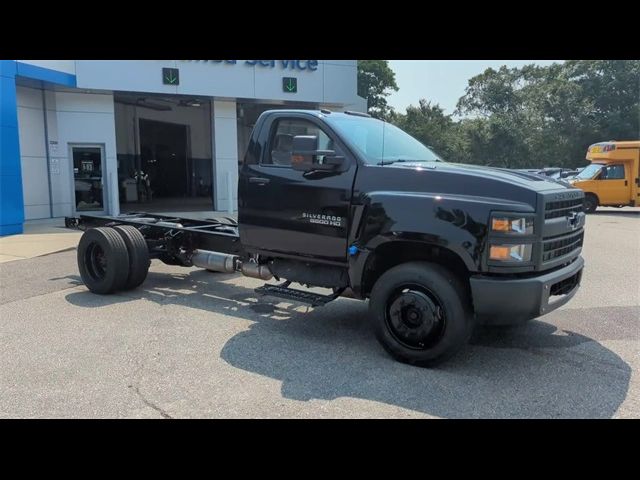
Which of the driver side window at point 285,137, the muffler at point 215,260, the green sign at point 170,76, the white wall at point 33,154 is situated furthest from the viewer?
the green sign at point 170,76

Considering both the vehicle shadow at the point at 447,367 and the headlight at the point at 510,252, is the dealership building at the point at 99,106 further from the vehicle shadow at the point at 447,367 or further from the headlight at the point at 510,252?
the headlight at the point at 510,252

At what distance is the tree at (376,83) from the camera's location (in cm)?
5644

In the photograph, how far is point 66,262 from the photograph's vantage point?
9750 mm

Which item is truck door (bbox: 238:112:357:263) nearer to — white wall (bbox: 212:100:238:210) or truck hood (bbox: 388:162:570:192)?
truck hood (bbox: 388:162:570:192)

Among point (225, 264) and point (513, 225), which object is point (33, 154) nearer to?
point (225, 264)

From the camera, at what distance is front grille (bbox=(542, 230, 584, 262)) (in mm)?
4457

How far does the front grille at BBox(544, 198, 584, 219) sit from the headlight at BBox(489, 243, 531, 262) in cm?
33

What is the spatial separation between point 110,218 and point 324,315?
397 centimetres

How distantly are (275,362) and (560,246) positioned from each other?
2.69 m

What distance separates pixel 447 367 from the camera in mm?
4727

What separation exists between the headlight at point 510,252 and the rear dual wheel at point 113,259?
4.85 m

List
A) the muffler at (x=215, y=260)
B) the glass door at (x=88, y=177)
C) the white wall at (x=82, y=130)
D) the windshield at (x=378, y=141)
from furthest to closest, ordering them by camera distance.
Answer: the glass door at (x=88, y=177) → the white wall at (x=82, y=130) → the muffler at (x=215, y=260) → the windshield at (x=378, y=141)

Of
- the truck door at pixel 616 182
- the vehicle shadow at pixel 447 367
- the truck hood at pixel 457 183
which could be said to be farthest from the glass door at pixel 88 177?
the truck door at pixel 616 182
